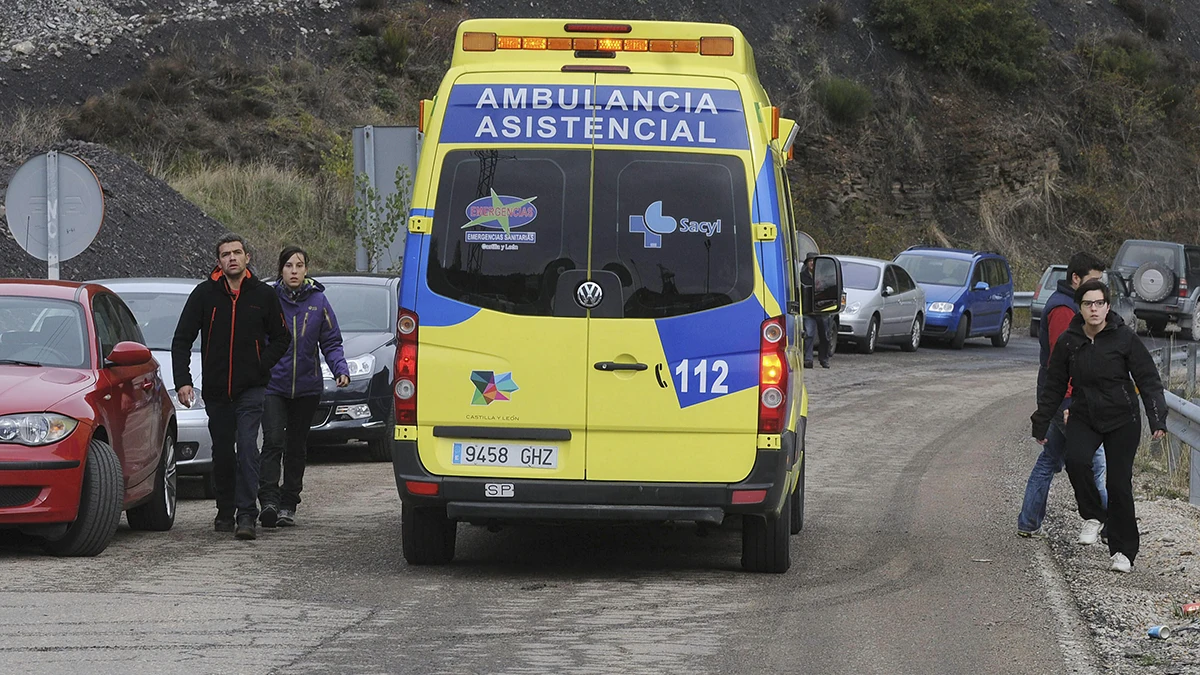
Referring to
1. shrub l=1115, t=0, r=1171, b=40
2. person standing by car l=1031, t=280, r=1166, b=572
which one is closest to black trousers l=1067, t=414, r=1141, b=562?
person standing by car l=1031, t=280, r=1166, b=572

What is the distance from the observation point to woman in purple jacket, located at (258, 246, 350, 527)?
10.8 meters

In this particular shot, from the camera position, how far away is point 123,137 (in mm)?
35281

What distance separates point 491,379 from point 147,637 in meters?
2.26

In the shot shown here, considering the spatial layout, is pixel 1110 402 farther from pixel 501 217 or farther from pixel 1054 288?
pixel 1054 288

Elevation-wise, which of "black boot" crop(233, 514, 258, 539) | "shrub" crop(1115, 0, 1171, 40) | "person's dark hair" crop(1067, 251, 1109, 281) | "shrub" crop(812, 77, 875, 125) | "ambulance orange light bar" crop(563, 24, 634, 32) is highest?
"shrub" crop(1115, 0, 1171, 40)

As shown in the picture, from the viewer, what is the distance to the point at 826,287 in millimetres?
10047

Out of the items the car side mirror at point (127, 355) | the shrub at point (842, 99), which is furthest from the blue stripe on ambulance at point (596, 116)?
the shrub at point (842, 99)

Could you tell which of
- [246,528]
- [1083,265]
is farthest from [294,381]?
[1083,265]

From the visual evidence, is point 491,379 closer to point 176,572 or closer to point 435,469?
point 435,469

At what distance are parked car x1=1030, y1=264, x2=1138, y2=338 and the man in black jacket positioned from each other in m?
21.5

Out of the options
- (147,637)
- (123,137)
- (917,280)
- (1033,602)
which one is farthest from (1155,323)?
(147,637)

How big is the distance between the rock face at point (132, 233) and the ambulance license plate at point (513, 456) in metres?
15.8

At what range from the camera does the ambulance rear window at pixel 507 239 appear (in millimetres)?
8555

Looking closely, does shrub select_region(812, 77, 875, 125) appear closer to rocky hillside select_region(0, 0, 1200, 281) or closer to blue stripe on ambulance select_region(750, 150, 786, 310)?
rocky hillside select_region(0, 0, 1200, 281)
